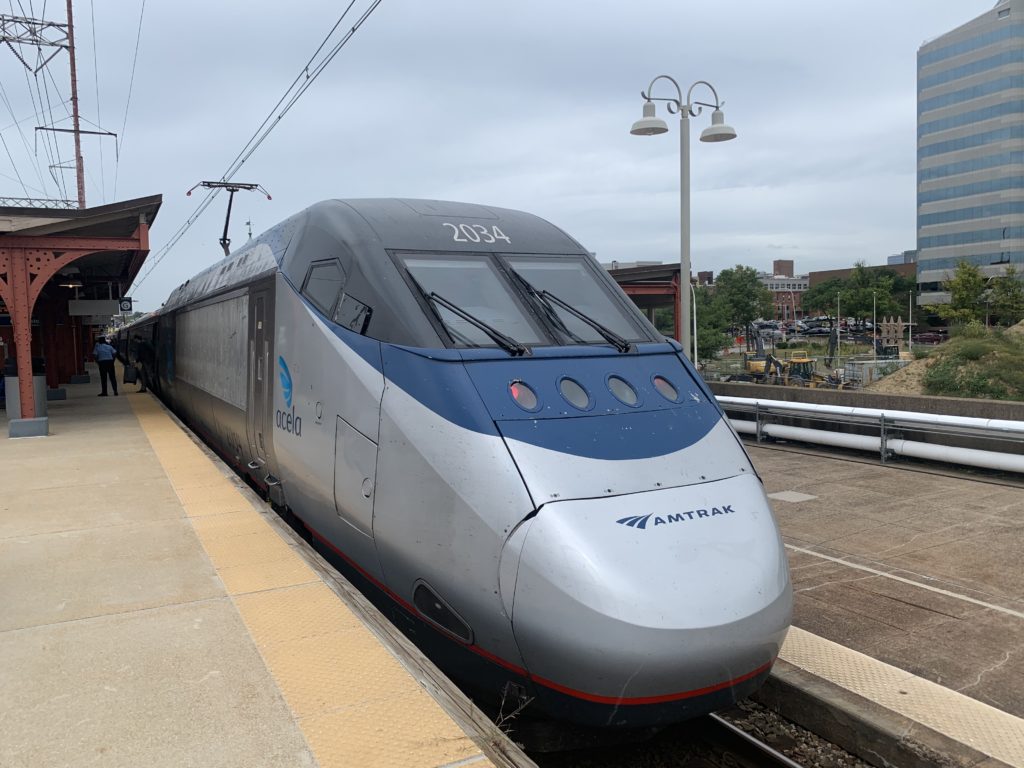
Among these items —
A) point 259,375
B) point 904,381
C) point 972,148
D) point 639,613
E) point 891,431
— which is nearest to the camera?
point 639,613

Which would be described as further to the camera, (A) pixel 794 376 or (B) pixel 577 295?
(A) pixel 794 376

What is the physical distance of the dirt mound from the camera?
897 inches

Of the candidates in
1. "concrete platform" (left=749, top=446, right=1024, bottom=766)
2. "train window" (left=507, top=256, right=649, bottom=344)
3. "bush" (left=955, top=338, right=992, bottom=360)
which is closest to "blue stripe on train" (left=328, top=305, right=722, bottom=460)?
"train window" (left=507, top=256, right=649, bottom=344)

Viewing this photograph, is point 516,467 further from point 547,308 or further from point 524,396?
point 547,308

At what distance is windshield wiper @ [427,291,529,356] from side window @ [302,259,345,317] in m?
0.79

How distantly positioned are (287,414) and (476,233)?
2.00 metres

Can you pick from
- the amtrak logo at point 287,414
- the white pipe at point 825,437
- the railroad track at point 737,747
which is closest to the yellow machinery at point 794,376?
the white pipe at point 825,437

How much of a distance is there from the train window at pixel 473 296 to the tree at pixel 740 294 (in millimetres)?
64779

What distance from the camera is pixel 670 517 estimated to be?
3.98 metres

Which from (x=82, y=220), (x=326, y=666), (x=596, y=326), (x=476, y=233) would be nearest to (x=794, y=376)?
(x=82, y=220)

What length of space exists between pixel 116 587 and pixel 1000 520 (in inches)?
321

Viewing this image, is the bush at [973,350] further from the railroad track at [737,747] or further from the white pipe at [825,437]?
the railroad track at [737,747]

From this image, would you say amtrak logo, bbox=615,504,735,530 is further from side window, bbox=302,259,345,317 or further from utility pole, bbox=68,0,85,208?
utility pole, bbox=68,0,85,208

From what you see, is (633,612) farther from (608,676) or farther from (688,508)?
(688,508)
